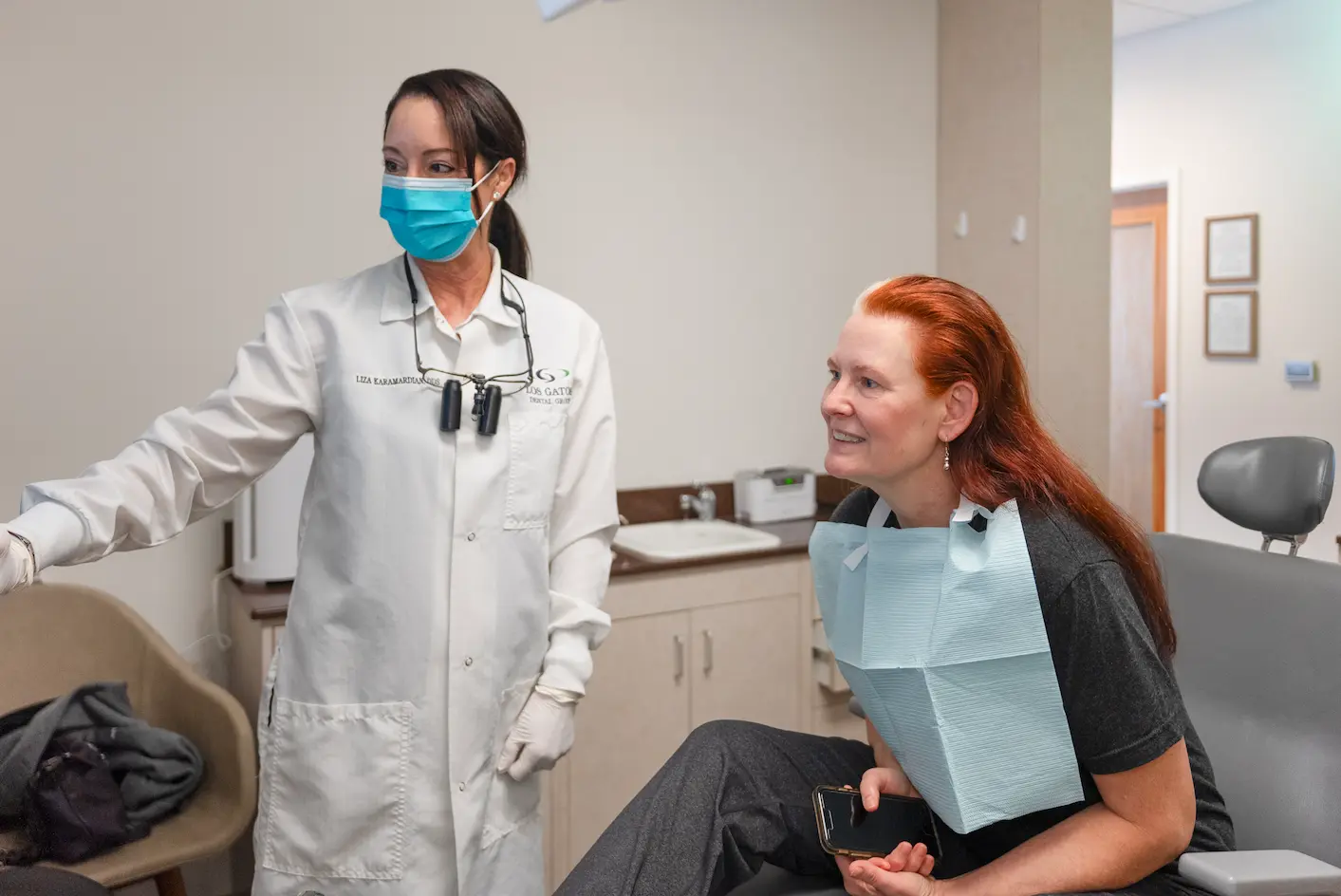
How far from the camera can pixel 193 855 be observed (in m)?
1.92

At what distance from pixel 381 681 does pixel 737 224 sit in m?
1.98

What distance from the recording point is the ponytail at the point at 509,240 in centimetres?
181

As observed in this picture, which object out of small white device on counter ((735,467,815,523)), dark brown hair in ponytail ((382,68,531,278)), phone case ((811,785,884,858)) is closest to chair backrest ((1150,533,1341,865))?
phone case ((811,785,884,858))

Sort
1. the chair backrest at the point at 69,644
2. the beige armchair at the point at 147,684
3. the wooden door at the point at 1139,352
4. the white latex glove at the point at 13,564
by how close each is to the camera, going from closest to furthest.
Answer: the white latex glove at the point at 13,564
the beige armchair at the point at 147,684
the chair backrest at the point at 69,644
the wooden door at the point at 1139,352

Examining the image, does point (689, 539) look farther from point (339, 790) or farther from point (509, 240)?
point (339, 790)

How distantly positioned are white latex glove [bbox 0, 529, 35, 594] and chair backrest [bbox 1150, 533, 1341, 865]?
5.12ft

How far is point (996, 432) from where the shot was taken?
134 cm

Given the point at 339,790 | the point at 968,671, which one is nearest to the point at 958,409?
the point at 968,671

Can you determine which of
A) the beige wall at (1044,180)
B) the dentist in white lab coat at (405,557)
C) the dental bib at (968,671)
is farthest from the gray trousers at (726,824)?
the beige wall at (1044,180)

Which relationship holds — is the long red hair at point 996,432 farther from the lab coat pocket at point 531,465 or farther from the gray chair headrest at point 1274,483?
the lab coat pocket at point 531,465

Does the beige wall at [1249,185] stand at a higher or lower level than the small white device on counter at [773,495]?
higher

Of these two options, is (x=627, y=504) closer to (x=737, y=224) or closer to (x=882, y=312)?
(x=737, y=224)

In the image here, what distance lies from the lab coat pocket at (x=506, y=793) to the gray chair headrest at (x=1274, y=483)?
105 centimetres

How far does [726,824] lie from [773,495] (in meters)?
1.81
